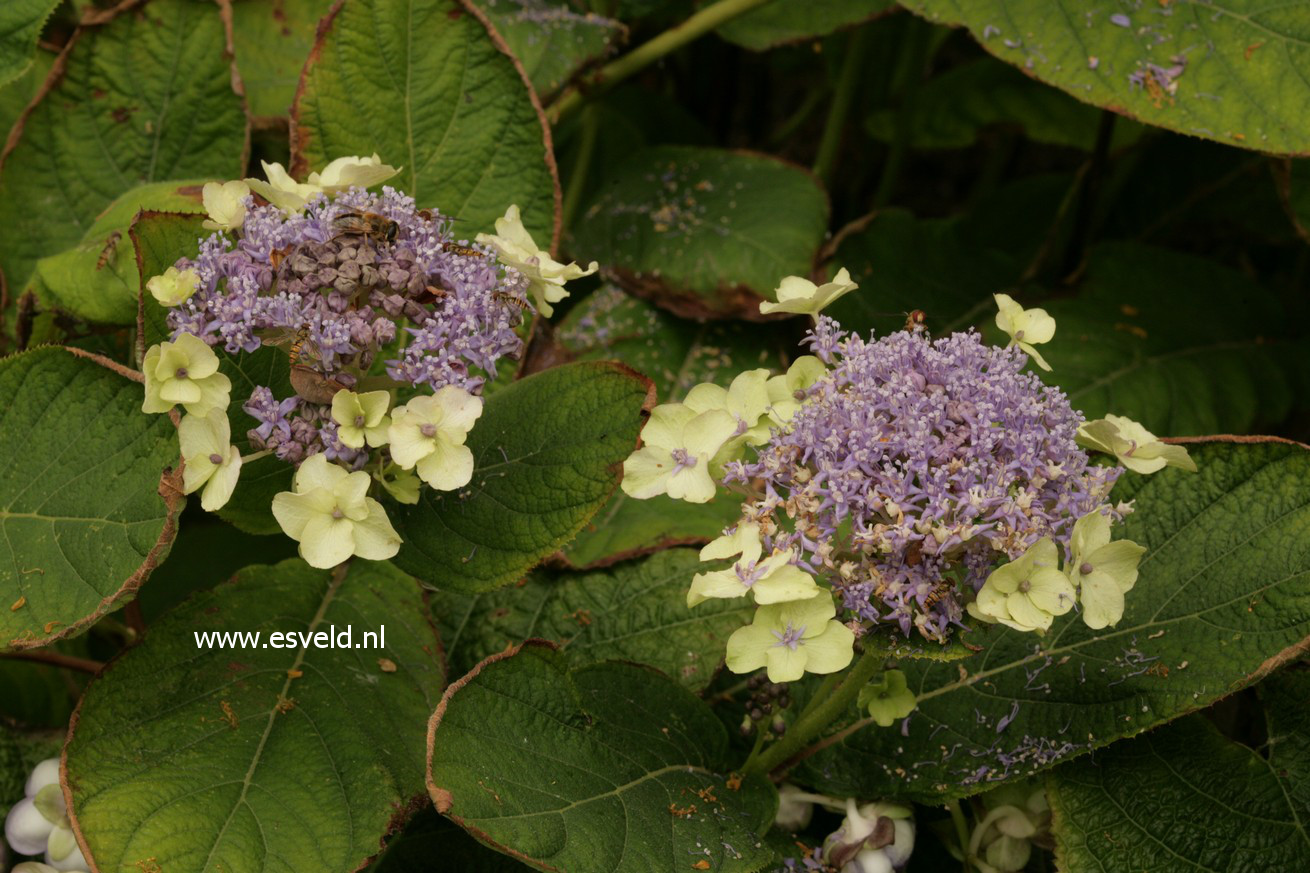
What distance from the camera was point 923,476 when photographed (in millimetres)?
1000

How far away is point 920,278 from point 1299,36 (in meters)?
0.65

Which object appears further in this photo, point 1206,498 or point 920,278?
point 920,278

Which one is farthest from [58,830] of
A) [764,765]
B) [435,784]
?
[764,765]

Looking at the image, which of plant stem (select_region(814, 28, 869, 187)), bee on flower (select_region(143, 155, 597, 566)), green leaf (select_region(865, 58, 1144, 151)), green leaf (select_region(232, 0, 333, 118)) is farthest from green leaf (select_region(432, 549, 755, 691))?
green leaf (select_region(865, 58, 1144, 151))

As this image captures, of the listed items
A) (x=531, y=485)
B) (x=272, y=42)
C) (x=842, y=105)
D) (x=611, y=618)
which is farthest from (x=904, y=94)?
(x=531, y=485)

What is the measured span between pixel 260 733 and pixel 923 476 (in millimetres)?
710

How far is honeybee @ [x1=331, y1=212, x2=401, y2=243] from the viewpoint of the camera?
1147 mm

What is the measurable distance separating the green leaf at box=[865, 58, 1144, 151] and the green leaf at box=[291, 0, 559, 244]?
1.02 m

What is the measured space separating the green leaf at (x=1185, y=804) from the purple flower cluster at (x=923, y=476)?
1.17ft

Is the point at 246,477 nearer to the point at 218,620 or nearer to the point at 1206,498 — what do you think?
the point at 218,620

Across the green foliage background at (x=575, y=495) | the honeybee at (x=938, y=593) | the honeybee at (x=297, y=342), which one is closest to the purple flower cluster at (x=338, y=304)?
the honeybee at (x=297, y=342)

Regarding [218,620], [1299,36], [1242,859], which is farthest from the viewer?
[1299,36]

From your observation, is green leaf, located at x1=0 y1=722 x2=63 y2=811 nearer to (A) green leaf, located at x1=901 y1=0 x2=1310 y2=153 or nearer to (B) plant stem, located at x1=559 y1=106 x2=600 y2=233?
(B) plant stem, located at x1=559 y1=106 x2=600 y2=233

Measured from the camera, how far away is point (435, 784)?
3.44 feet
